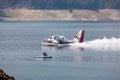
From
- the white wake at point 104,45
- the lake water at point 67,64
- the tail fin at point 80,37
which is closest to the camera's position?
the lake water at point 67,64

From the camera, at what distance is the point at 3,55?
11138 centimetres

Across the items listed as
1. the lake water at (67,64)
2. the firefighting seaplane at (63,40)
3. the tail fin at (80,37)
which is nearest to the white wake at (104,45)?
the lake water at (67,64)

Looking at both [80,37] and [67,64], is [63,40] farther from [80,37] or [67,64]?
[67,64]

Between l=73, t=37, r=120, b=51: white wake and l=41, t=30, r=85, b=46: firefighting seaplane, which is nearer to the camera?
l=73, t=37, r=120, b=51: white wake

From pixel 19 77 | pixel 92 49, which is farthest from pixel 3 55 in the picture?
pixel 19 77

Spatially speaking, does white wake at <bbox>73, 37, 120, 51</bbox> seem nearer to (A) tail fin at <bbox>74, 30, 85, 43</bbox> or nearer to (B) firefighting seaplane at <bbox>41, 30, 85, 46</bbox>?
(A) tail fin at <bbox>74, 30, 85, 43</bbox>

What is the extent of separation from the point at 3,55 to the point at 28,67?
2419 centimetres

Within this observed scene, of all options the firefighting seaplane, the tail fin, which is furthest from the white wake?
the firefighting seaplane

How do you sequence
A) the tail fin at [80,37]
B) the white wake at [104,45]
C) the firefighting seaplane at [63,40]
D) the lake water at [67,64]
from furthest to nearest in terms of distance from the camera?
the firefighting seaplane at [63,40] → the tail fin at [80,37] → the white wake at [104,45] → the lake water at [67,64]

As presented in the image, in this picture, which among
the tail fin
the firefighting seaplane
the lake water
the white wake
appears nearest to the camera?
the lake water

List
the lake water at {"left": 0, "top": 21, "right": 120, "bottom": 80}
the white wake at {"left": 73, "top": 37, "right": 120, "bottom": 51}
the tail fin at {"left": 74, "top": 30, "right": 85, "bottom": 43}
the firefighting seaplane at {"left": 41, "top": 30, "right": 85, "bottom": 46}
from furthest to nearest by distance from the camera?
the firefighting seaplane at {"left": 41, "top": 30, "right": 85, "bottom": 46}
the tail fin at {"left": 74, "top": 30, "right": 85, "bottom": 43}
the white wake at {"left": 73, "top": 37, "right": 120, "bottom": 51}
the lake water at {"left": 0, "top": 21, "right": 120, "bottom": 80}

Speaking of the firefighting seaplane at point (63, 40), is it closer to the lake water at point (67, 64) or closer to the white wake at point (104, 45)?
the white wake at point (104, 45)

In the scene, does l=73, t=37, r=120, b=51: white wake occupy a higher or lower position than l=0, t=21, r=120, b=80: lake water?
lower

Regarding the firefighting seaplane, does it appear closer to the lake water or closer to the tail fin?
the tail fin
